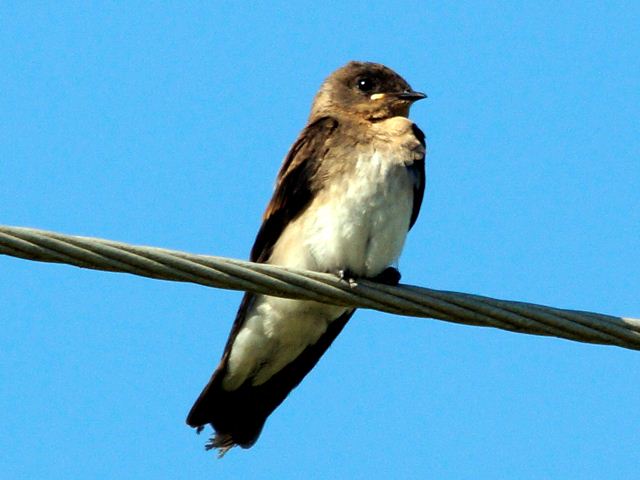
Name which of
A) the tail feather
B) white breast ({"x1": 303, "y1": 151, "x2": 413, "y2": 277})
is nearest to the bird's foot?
the tail feather

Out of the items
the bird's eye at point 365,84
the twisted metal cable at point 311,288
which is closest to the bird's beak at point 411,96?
the bird's eye at point 365,84

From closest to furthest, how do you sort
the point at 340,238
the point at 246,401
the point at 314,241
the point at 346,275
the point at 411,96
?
1. the point at 346,275
2. the point at 340,238
3. the point at 314,241
4. the point at 246,401
5. the point at 411,96

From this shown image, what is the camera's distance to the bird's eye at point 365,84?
877cm

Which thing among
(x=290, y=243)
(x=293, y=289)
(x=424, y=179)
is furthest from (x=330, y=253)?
(x=293, y=289)

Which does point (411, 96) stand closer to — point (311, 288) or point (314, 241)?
point (314, 241)

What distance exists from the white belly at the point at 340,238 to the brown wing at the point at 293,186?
83mm

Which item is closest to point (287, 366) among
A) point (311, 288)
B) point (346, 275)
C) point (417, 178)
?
point (346, 275)

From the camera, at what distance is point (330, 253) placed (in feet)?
23.9

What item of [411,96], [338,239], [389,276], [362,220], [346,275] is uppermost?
[411,96]

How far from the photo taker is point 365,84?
29.0 feet

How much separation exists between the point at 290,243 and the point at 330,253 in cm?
36

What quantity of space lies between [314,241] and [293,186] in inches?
16.2

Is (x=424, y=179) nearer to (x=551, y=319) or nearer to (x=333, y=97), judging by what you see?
(x=333, y=97)

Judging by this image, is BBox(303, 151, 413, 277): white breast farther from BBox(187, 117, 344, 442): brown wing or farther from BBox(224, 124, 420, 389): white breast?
BBox(187, 117, 344, 442): brown wing
